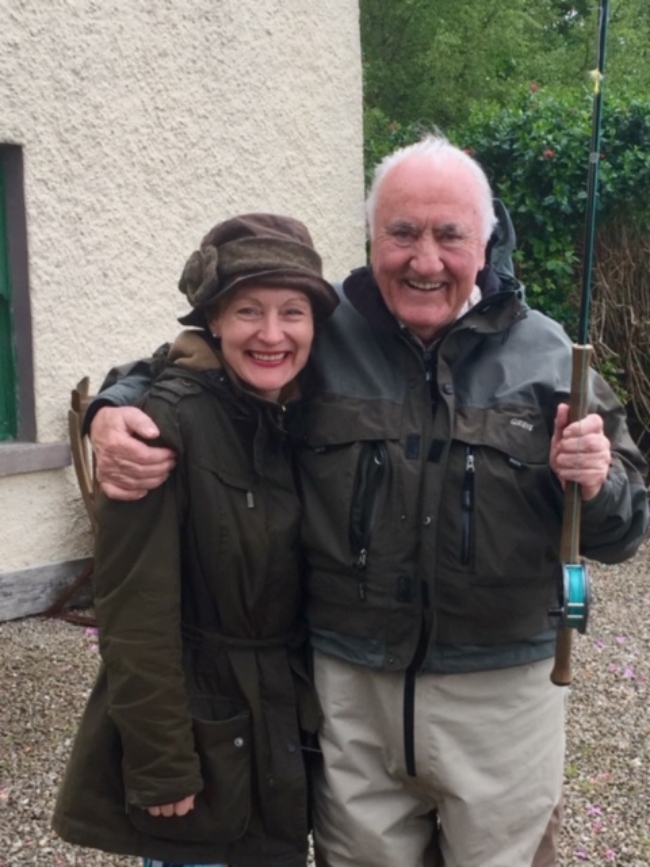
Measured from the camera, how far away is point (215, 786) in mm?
2176

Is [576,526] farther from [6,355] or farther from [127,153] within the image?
[127,153]

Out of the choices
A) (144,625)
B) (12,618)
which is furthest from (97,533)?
(12,618)

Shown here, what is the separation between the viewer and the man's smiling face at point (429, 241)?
217 cm

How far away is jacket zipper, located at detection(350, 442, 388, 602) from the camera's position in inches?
84.7

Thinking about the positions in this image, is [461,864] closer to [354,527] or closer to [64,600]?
[354,527]

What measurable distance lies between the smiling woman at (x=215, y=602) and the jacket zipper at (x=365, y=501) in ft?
0.44

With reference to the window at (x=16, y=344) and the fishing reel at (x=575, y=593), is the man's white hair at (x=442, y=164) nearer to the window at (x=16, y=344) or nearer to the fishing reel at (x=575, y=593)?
the fishing reel at (x=575, y=593)

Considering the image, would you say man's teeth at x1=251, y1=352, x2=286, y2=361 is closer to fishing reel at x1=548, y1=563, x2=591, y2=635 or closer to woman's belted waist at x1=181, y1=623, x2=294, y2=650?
woman's belted waist at x1=181, y1=623, x2=294, y2=650

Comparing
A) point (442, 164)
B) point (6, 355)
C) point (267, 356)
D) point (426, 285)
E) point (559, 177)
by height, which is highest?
point (559, 177)

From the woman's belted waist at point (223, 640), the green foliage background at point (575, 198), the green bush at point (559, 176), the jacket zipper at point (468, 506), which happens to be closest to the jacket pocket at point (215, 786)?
the woman's belted waist at point (223, 640)

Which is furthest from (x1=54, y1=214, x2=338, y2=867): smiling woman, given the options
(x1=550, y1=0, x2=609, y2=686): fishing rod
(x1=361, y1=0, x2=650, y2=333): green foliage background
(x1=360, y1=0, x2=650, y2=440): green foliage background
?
(x1=360, y1=0, x2=650, y2=440): green foliage background

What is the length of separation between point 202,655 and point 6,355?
11.0ft

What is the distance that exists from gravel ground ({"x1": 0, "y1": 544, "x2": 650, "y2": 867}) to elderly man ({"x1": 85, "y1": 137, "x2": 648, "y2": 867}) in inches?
56.0

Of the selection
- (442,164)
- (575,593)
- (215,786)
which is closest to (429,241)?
(442,164)
